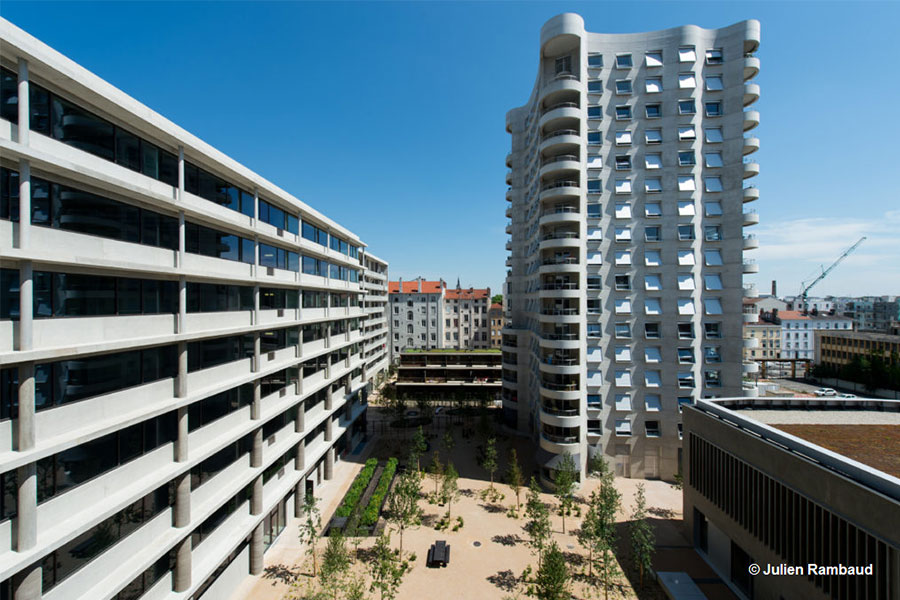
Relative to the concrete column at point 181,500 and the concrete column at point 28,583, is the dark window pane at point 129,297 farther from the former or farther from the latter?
the concrete column at point 28,583

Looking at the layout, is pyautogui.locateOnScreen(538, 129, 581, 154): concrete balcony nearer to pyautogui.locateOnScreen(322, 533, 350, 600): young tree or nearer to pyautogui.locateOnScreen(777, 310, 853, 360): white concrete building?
pyautogui.locateOnScreen(322, 533, 350, 600): young tree

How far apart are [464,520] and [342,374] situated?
17.6 meters

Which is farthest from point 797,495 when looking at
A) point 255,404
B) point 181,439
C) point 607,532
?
point 255,404

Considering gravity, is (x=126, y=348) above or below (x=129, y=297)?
below

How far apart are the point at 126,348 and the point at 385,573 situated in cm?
1683

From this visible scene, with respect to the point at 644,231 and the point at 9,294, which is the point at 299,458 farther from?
the point at 644,231

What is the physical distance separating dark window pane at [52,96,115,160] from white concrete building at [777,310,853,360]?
14346cm

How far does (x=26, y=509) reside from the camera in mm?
11312

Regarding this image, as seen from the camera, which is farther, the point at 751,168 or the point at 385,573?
the point at 751,168

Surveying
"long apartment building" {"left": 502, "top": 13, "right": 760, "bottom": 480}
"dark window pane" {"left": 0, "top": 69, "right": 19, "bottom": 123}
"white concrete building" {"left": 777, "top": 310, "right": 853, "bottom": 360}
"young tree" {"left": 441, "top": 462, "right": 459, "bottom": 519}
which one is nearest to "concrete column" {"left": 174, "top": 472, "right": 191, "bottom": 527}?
"dark window pane" {"left": 0, "top": 69, "right": 19, "bottom": 123}

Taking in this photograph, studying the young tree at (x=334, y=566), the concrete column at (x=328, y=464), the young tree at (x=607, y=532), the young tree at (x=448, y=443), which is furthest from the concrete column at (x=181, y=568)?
the young tree at (x=448, y=443)

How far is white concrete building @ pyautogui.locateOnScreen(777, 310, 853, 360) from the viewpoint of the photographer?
110 metres

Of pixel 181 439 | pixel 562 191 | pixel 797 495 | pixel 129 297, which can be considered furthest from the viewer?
pixel 562 191

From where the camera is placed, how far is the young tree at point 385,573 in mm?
20000
